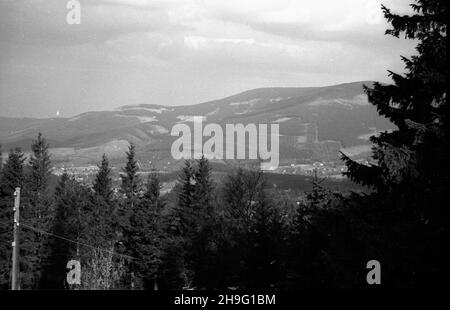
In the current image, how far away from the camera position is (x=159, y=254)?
47906 mm

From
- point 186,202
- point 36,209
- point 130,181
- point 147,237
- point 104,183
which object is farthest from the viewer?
point 104,183

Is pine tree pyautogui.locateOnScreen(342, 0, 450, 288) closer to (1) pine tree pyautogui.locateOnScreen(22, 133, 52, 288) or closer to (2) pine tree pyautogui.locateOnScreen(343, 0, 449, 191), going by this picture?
(2) pine tree pyautogui.locateOnScreen(343, 0, 449, 191)

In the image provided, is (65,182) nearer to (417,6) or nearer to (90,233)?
(90,233)

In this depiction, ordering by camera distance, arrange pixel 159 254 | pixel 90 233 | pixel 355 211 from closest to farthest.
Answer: pixel 355 211
pixel 159 254
pixel 90 233

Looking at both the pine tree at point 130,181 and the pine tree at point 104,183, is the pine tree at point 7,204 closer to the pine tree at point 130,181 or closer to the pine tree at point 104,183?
the pine tree at point 104,183

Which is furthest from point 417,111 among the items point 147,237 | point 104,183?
point 104,183

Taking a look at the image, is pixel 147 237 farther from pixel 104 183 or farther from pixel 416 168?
pixel 416 168

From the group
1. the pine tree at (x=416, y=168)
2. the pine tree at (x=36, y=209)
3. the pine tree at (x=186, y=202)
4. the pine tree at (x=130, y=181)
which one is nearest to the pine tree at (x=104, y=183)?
the pine tree at (x=130, y=181)

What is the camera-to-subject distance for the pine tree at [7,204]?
4766 centimetres

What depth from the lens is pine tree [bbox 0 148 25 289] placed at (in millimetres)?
47656

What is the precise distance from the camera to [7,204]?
159 ft

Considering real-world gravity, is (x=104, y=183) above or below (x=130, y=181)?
below
